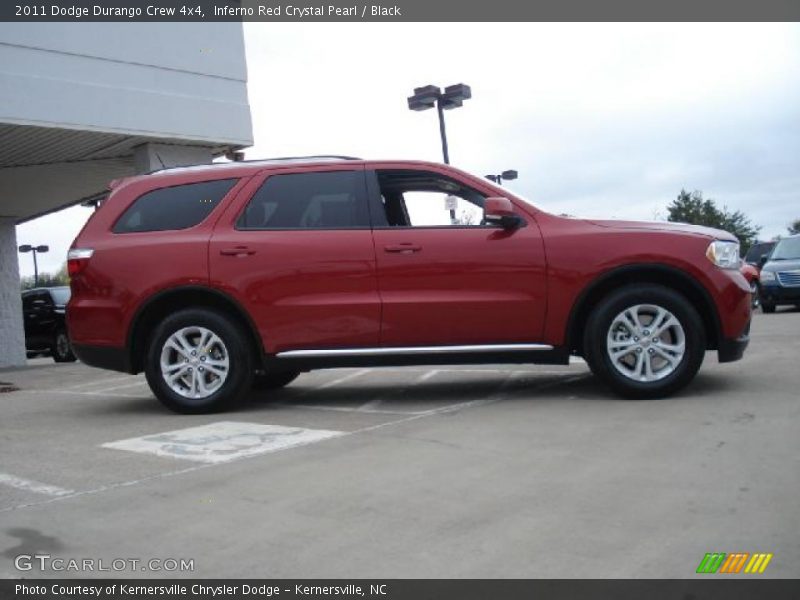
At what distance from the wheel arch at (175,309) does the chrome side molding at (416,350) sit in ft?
1.14

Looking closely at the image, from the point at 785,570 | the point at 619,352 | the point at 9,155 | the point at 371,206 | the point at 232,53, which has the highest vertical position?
the point at 232,53

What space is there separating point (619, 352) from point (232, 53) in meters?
8.04

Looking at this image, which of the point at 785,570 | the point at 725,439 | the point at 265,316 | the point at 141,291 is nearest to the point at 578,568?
the point at 785,570

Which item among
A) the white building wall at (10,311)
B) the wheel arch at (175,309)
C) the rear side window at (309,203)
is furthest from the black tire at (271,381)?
the white building wall at (10,311)

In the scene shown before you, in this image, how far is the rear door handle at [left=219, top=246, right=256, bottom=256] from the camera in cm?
619

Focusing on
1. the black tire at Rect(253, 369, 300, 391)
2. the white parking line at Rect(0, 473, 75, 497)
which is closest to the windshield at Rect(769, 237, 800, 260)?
the black tire at Rect(253, 369, 300, 391)

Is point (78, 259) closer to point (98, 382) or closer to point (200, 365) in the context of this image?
point (200, 365)

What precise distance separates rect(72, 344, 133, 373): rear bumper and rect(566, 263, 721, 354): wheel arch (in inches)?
130

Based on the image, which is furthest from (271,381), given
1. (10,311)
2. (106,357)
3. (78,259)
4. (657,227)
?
(10,311)

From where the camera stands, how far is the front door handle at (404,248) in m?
6.06

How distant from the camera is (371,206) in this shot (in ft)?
20.5

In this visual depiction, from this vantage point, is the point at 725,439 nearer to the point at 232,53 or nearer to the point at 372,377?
the point at 372,377

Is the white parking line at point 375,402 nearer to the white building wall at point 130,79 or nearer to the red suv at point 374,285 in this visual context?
the red suv at point 374,285

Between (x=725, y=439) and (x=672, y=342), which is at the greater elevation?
(x=672, y=342)
